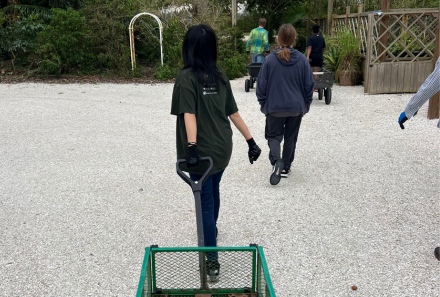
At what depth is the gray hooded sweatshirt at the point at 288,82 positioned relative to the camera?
5.15 metres

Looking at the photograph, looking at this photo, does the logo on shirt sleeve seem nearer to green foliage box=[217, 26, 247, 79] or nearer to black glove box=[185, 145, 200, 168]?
black glove box=[185, 145, 200, 168]

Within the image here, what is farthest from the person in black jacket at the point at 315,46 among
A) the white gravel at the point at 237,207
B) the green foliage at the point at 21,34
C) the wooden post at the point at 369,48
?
the green foliage at the point at 21,34

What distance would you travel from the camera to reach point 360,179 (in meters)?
5.63

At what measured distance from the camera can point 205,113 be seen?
128 inches

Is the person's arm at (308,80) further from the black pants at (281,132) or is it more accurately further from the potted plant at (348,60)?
the potted plant at (348,60)

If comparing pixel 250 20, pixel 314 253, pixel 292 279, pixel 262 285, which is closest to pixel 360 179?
pixel 314 253

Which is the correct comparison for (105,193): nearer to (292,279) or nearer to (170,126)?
(292,279)

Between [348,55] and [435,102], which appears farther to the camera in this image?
[348,55]

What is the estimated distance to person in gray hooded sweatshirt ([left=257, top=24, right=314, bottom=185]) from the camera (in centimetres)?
515

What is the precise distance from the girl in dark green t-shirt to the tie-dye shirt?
9.10 meters

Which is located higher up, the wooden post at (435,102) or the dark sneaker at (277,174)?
the wooden post at (435,102)

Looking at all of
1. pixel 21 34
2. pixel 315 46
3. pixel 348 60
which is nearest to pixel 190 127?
pixel 315 46

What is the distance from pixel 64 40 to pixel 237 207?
10.5 m

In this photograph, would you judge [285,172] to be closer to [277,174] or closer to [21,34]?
[277,174]
